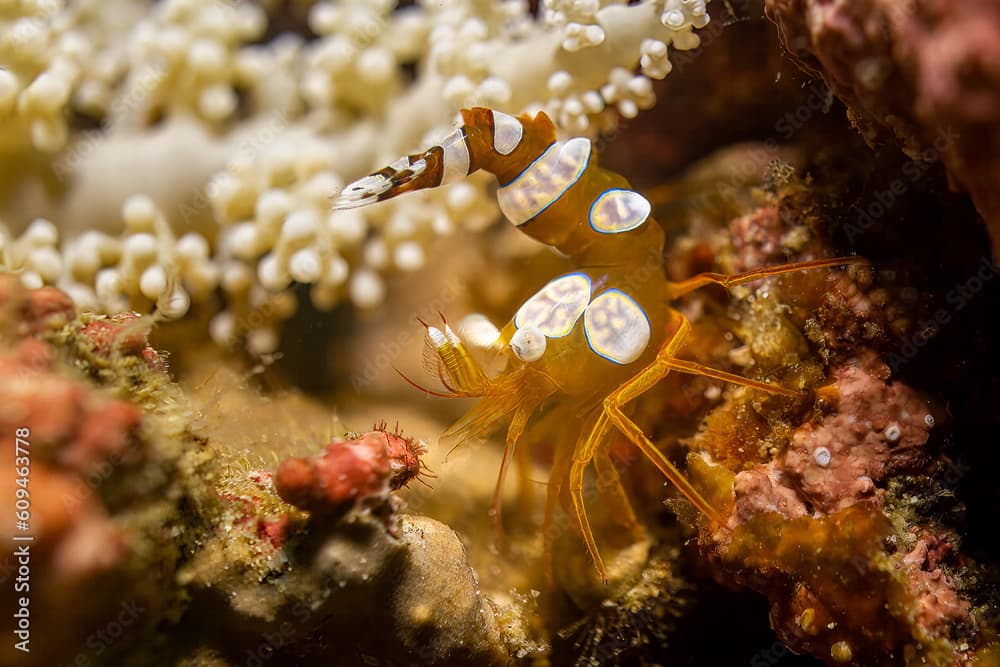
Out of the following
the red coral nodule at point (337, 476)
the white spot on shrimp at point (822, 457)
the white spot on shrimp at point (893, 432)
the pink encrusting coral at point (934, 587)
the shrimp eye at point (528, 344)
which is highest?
the red coral nodule at point (337, 476)

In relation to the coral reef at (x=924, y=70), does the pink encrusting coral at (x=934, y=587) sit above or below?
below

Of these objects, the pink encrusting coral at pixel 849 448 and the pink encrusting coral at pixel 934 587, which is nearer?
the pink encrusting coral at pixel 934 587

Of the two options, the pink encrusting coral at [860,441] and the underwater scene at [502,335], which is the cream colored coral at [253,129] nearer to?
the underwater scene at [502,335]

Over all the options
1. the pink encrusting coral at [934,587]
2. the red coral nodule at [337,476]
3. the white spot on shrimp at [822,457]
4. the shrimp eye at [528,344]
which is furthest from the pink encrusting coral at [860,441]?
the red coral nodule at [337,476]

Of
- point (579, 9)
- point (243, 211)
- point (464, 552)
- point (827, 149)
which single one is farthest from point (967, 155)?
point (243, 211)

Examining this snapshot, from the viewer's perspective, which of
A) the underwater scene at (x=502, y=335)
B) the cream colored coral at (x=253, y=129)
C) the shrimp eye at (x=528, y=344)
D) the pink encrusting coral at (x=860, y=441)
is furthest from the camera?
the cream colored coral at (x=253, y=129)
